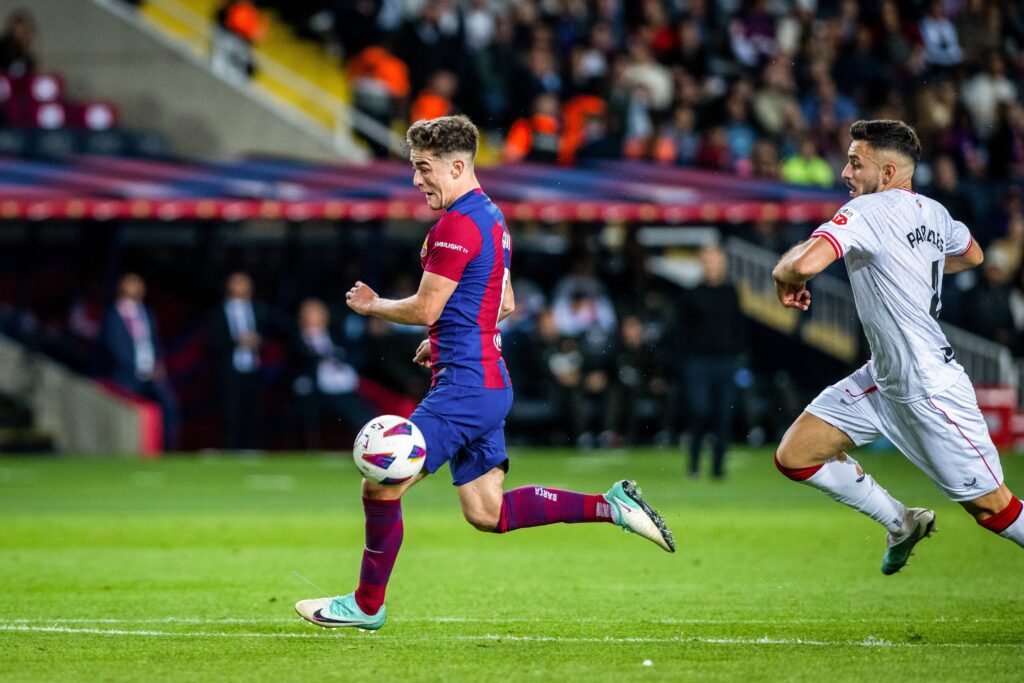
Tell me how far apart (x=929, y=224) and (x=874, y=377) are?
0.75m

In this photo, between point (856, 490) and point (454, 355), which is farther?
point (856, 490)

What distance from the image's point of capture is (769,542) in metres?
11.5

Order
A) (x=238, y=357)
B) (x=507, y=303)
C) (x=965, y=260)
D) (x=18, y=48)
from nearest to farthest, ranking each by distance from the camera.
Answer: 1. (x=507, y=303)
2. (x=965, y=260)
3. (x=238, y=357)
4. (x=18, y=48)

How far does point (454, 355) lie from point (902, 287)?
6.70 feet

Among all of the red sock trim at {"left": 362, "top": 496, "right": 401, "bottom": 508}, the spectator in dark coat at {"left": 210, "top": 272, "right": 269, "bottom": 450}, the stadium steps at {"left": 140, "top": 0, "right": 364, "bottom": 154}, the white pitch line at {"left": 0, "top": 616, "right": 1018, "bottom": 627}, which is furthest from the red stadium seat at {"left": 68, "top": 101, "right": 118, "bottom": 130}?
the red sock trim at {"left": 362, "top": 496, "right": 401, "bottom": 508}

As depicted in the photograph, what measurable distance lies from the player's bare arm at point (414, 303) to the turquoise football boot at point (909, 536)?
8.66 ft

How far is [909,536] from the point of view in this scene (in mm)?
7969

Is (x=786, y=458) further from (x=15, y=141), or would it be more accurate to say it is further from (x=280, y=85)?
(x=280, y=85)

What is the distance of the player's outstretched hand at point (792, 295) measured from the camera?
7.04 m

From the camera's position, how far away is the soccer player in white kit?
725 centimetres

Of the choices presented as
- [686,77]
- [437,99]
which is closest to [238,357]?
[437,99]

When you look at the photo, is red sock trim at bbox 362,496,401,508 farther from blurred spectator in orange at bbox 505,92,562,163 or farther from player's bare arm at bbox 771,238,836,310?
blurred spectator in orange at bbox 505,92,562,163

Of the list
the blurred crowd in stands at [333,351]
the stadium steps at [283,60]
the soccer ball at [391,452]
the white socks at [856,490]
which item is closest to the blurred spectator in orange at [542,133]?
the blurred crowd in stands at [333,351]

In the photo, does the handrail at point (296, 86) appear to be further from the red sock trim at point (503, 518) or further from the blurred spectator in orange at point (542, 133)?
the red sock trim at point (503, 518)
